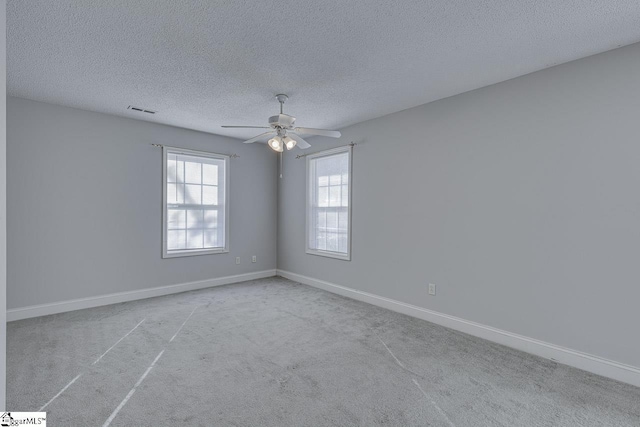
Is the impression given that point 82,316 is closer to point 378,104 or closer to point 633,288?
point 378,104

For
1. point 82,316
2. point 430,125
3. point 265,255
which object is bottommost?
point 82,316

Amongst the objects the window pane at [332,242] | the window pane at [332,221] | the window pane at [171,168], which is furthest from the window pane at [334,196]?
the window pane at [171,168]

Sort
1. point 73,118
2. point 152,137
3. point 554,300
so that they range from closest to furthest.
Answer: point 554,300, point 73,118, point 152,137

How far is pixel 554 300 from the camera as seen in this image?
278 cm

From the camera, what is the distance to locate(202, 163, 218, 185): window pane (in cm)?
520

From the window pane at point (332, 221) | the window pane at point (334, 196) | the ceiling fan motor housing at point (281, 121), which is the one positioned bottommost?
the window pane at point (332, 221)

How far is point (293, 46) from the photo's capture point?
2502mm

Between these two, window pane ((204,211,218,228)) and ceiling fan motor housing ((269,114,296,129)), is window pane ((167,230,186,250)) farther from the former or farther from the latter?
ceiling fan motor housing ((269,114,296,129))

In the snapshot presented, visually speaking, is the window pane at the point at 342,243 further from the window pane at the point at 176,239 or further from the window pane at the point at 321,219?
the window pane at the point at 176,239

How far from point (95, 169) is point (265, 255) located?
9.70 feet

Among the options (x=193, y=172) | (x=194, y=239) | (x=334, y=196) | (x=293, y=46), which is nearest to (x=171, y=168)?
(x=193, y=172)

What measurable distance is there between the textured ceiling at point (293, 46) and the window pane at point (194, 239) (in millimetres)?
2121

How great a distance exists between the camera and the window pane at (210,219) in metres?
5.23

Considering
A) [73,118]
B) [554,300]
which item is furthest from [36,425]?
[554,300]
